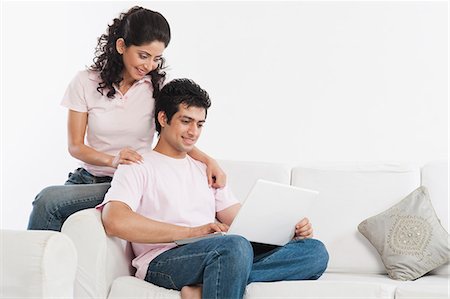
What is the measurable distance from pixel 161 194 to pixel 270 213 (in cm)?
40

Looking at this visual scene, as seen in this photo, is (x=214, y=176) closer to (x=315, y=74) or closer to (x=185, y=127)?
(x=185, y=127)

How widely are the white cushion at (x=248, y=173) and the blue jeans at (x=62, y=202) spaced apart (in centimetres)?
55

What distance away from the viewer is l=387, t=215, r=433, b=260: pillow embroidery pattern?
3191 mm

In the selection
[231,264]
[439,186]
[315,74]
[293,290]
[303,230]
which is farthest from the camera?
[315,74]

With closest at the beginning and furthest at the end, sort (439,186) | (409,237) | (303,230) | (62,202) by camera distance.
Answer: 1. (303,230)
2. (62,202)
3. (409,237)
4. (439,186)

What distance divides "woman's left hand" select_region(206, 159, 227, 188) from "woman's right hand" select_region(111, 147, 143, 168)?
0.27m

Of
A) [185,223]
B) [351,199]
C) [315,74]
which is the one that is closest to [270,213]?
[185,223]

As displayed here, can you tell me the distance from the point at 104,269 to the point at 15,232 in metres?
0.51

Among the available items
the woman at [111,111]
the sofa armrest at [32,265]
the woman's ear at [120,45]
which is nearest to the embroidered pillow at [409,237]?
the woman at [111,111]

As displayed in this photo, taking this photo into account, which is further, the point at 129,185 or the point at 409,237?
the point at 409,237

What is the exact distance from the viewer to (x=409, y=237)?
3.22 metres

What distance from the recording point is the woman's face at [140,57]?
9.90 feet

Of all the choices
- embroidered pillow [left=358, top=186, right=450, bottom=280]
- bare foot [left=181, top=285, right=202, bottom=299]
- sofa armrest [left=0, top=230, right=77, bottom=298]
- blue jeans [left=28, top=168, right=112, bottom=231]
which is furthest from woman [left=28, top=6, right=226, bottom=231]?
sofa armrest [left=0, top=230, right=77, bottom=298]

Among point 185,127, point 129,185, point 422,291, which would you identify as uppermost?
point 185,127
